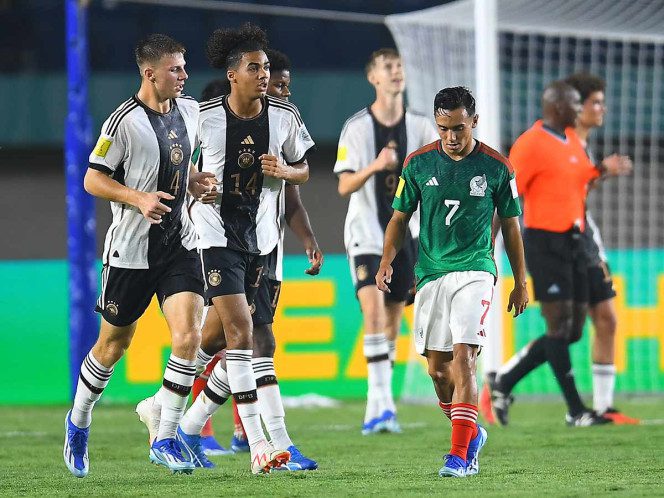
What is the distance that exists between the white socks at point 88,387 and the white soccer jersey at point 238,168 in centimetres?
81

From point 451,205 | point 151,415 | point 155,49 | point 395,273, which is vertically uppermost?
point 155,49

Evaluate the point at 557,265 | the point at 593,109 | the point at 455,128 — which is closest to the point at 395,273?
the point at 557,265

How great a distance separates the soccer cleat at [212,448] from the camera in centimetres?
789

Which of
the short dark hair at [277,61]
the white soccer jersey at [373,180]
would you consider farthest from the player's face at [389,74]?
the short dark hair at [277,61]

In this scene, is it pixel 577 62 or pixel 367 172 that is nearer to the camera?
pixel 367 172

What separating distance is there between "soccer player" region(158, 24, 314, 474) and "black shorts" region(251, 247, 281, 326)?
9cm

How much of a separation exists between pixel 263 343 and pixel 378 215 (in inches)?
98.3

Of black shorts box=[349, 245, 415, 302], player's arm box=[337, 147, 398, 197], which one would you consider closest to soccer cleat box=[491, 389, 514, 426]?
black shorts box=[349, 245, 415, 302]

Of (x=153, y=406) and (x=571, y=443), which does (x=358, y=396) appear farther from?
(x=153, y=406)

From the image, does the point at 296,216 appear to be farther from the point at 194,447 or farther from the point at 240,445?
the point at 240,445

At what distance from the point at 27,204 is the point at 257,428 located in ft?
42.8

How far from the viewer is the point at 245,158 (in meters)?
6.79

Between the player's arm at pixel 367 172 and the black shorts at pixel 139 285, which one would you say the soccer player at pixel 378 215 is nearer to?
the player's arm at pixel 367 172

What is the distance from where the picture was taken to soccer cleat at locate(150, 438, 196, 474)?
6.35m
